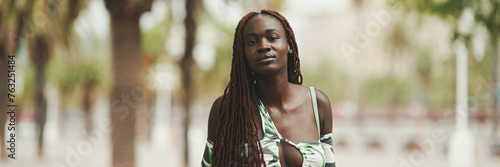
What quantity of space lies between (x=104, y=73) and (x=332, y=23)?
91584 mm

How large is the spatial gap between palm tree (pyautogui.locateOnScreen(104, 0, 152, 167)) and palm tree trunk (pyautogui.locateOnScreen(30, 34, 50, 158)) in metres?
11.3

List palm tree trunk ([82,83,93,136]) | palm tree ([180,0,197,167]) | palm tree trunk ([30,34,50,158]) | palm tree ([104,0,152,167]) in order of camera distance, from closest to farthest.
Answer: palm tree ([104,0,152,167]) → palm tree ([180,0,197,167]) → palm tree trunk ([30,34,50,158]) → palm tree trunk ([82,83,93,136])

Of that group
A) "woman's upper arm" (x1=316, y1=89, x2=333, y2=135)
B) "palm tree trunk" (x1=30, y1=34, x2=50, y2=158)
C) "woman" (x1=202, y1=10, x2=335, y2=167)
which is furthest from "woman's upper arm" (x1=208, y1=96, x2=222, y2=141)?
"palm tree trunk" (x1=30, y1=34, x2=50, y2=158)

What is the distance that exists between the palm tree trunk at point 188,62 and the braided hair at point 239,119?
414 inches

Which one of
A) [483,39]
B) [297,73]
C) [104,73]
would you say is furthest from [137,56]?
[104,73]

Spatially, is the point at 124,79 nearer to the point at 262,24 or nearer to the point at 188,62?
the point at 262,24

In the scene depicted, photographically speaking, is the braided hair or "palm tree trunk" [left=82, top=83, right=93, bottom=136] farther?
"palm tree trunk" [left=82, top=83, right=93, bottom=136]

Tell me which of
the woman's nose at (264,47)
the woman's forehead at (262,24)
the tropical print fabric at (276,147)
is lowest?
the tropical print fabric at (276,147)

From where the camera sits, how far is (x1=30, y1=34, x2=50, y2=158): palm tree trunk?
18.9 metres

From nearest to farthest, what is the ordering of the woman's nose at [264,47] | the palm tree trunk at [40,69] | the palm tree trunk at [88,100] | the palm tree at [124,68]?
the woman's nose at [264,47]
the palm tree at [124,68]
the palm tree trunk at [40,69]
the palm tree trunk at [88,100]

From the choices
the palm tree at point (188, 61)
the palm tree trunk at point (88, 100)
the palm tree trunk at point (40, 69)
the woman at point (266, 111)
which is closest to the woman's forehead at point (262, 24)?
the woman at point (266, 111)

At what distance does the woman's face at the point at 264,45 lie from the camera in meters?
2.16

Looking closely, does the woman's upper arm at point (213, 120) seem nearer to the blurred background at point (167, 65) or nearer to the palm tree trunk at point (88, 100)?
the blurred background at point (167, 65)

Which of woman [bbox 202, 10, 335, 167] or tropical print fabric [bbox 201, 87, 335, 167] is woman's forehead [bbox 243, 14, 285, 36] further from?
tropical print fabric [bbox 201, 87, 335, 167]
